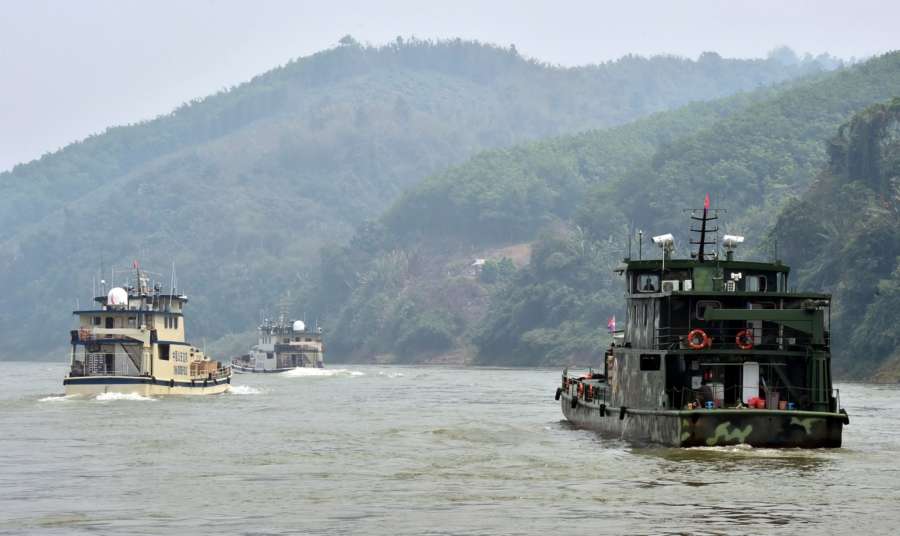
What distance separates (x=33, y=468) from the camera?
52188 millimetres

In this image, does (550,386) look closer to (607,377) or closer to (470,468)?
(607,377)

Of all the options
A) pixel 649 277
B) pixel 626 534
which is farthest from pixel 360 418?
pixel 626 534

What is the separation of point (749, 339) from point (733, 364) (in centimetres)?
105

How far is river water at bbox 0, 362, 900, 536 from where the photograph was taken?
39.2 meters

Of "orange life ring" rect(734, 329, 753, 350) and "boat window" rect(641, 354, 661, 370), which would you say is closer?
"orange life ring" rect(734, 329, 753, 350)

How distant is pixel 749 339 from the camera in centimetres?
5469

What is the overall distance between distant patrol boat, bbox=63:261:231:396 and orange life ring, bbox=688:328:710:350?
47.5 m

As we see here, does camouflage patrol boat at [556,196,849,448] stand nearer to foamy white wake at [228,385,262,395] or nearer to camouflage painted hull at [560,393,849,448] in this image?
camouflage painted hull at [560,393,849,448]

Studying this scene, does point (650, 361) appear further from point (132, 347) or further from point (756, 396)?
point (132, 347)

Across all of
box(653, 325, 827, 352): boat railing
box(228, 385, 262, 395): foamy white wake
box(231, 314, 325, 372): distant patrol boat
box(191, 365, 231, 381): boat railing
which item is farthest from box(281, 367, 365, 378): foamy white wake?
box(653, 325, 827, 352): boat railing

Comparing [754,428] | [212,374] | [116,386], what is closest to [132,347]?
[116,386]

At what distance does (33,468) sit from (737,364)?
24.7 metres

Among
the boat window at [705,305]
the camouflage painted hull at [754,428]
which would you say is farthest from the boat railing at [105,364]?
the camouflage painted hull at [754,428]

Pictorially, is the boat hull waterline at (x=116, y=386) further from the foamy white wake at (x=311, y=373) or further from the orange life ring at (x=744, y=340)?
the foamy white wake at (x=311, y=373)
